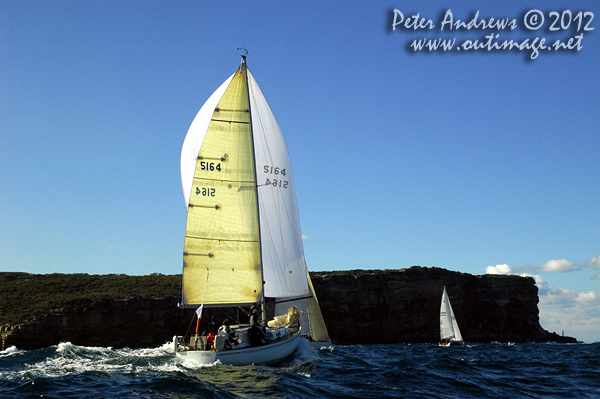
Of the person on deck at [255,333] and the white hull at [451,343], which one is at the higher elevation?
the person on deck at [255,333]

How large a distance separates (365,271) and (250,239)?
48.2 m

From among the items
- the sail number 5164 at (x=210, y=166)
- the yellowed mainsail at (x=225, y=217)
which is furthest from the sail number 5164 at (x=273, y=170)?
the sail number 5164 at (x=210, y=166)

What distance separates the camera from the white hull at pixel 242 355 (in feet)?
63.0

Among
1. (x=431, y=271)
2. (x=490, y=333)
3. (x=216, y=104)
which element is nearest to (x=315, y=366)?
(x=216, y=104)

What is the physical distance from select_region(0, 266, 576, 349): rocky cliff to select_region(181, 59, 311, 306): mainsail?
29.5 meters

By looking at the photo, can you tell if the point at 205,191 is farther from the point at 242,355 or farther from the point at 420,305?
the point at 420,305

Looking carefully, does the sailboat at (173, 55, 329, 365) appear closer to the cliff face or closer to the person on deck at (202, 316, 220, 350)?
the person on deck at (202, 316, 220, 350)

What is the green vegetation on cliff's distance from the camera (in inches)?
1877

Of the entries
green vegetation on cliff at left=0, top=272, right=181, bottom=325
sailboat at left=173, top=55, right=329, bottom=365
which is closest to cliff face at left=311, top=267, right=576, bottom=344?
green vegetation on cliff at left=0, top=272, right=181, bottom=325

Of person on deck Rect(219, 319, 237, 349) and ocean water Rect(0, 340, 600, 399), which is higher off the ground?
person on deck Rect(219, 319, 237, 349)

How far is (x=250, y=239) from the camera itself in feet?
77.2

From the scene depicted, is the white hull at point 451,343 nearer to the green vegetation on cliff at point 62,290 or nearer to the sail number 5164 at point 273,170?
the green vegetation on cliff at point 62,290

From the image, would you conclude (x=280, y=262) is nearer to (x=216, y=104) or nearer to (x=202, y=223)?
(x=202, y=223)

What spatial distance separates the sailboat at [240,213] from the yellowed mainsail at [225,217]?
0.15 feet
